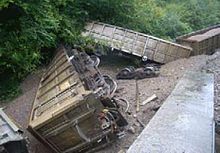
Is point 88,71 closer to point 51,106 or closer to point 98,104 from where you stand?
point 51,106

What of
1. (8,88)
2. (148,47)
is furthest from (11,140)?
(148,47)

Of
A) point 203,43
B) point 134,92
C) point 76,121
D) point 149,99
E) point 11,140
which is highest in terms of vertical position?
point 203,43

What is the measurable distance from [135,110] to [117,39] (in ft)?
18.7

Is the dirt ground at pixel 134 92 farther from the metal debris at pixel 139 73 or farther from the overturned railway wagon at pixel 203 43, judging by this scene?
the overturned railway wagon at pixel 203 43

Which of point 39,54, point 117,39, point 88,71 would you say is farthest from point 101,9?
point 88,71

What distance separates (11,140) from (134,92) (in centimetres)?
539

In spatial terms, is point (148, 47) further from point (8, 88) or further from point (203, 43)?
point (8, 88)

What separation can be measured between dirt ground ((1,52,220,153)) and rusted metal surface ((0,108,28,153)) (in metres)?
1.27

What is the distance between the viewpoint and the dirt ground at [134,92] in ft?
29.4

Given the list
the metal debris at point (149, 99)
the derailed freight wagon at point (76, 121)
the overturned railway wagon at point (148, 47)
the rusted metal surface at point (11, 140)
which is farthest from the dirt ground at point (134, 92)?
the rusted metal surface at point (11, 140)

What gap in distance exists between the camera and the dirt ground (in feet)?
29.4

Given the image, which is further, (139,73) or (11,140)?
(139,73)

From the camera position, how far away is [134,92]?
38.7ft

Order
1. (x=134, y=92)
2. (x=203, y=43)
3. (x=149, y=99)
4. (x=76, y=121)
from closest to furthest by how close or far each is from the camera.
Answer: (x=76, y=121)
(x=149, y=99)
(x=134, y=92)
(x=203, y=43)
